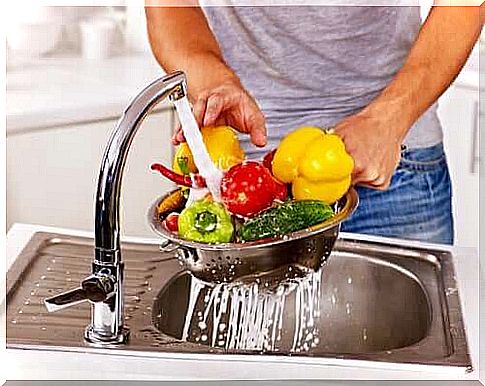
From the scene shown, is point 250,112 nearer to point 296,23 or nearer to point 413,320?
point 296,23

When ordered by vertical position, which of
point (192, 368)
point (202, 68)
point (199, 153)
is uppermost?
point (202, 68)

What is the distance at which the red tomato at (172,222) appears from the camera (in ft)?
3.55

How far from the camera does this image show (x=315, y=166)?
1125 mm

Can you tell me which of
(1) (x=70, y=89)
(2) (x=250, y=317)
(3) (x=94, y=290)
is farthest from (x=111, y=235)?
(1) (x=70, y=89)

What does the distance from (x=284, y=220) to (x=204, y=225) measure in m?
0.08

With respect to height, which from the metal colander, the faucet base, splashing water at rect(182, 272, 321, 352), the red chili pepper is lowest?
the faucet base

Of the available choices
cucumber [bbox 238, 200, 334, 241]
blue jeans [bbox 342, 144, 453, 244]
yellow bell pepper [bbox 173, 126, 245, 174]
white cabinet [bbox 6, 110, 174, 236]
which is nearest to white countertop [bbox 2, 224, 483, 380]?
cucumber [bbox 238, 200, 334, 241]

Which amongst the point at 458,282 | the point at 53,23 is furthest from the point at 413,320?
the point at 53,23

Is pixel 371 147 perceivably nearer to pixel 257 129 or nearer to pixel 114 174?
pixel 257 129

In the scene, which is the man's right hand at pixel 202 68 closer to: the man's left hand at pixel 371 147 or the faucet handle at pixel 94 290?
the man's left hand at pixel 371 147

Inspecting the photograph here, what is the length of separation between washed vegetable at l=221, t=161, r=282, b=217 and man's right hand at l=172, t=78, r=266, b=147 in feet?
0.33

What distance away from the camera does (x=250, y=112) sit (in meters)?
1.24

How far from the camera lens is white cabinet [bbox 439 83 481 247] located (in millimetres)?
1388

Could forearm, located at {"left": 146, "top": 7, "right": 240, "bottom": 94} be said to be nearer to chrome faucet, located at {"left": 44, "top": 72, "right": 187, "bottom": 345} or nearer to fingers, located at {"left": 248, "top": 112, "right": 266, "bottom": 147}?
fingers, located at {"left": 248, "top": 112, "right": 266, "bottom": 147}
